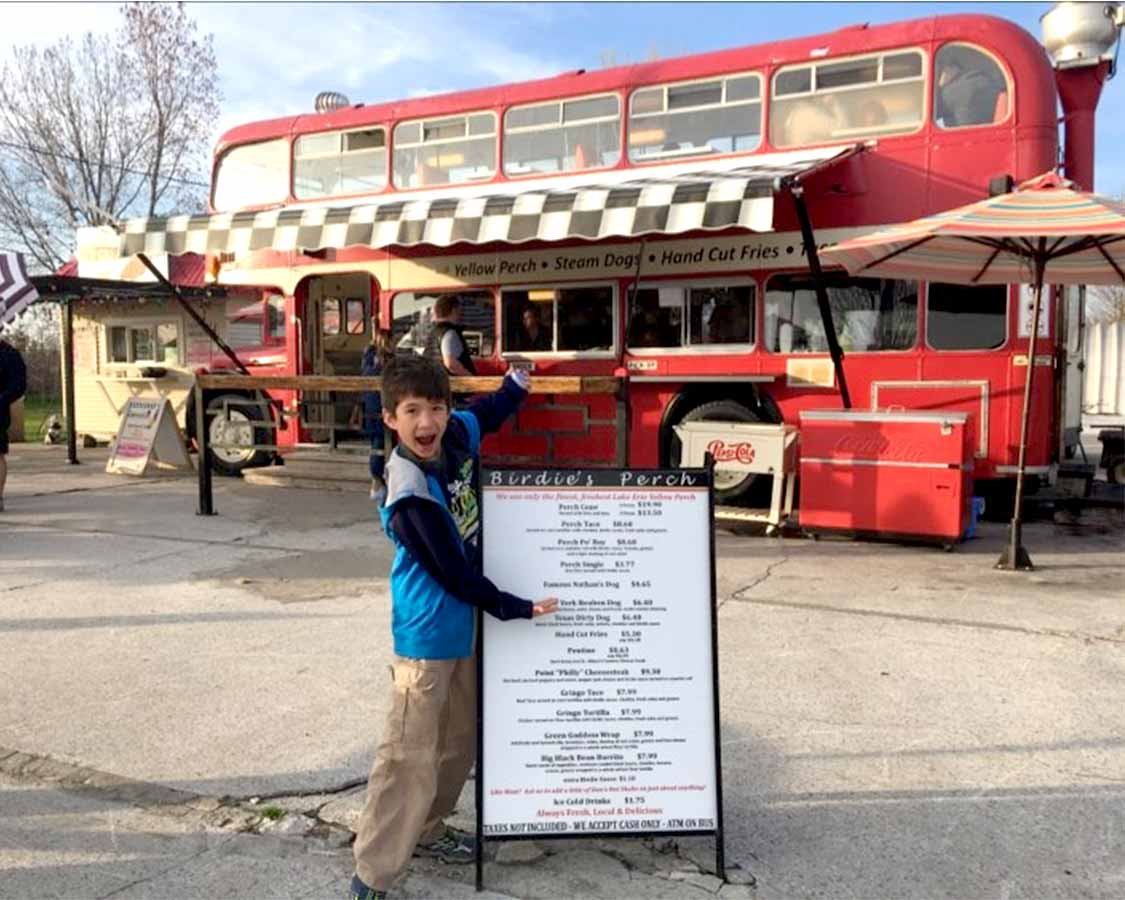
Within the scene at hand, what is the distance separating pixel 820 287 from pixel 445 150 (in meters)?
4.49

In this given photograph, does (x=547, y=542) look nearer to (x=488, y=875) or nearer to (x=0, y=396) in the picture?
(x=488, y=875)

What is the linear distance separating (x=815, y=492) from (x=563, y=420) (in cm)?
280

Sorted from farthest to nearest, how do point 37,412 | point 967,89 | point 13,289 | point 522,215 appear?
1. point 37,412
2. point 13,289
3. point 522,215
4. point 967,89

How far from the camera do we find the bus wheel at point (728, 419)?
8891 millimetres

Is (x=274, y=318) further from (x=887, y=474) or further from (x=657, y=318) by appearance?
(x=887, y=474)

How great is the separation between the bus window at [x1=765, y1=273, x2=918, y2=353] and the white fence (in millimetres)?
16833

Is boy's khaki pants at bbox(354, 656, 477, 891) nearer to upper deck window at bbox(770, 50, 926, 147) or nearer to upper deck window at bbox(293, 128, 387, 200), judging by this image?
upper deck window at bbox(770, 50, 926, 147)

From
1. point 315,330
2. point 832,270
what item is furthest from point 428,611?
point 315,330

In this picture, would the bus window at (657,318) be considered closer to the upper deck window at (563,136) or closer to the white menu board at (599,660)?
the upper deck window at (563,136)

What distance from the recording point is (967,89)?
7.96 metres

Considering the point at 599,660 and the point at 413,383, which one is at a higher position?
the point at 413,383

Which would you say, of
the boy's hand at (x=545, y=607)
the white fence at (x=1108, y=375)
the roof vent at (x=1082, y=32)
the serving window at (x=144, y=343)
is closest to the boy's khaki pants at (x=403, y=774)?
the boy's hand at (x=545, y=607)

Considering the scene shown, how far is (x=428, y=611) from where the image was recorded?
2752 mm

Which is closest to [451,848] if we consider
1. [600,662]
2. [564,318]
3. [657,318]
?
[600,662]
